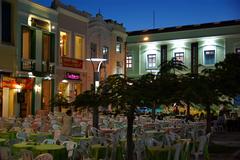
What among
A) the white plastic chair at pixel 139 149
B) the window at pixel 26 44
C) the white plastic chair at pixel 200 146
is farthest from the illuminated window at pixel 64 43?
the white plastic chair at pixel 139 149

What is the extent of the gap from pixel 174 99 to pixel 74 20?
25.4 metres

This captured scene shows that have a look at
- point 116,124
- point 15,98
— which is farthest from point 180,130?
point 15,98

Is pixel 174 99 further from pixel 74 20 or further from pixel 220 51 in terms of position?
pixel 220 51

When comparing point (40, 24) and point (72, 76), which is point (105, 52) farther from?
point (40, 24)

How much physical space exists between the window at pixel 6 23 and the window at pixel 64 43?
18.6 feet

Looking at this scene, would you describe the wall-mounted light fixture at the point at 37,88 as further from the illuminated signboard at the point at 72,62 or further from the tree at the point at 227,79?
the tree at the point at 227,79

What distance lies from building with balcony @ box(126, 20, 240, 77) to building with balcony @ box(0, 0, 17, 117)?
1699 cm

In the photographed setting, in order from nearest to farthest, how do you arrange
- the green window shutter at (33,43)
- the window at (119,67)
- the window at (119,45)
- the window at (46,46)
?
the green window shutter at (33,43), the window at (46,46), the window at (119,67), the window at (119,45)

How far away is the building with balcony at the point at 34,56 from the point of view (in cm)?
2889

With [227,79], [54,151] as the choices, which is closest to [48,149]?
[54,151]

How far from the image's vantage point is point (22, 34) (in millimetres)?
29156

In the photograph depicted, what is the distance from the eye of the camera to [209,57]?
4572 centimetres

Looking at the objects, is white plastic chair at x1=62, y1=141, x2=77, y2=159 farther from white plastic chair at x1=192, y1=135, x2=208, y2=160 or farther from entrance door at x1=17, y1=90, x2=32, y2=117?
entrance door at x1=17, y1=90, x2=32, y2=117

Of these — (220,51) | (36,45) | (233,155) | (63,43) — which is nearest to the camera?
(233,155)
